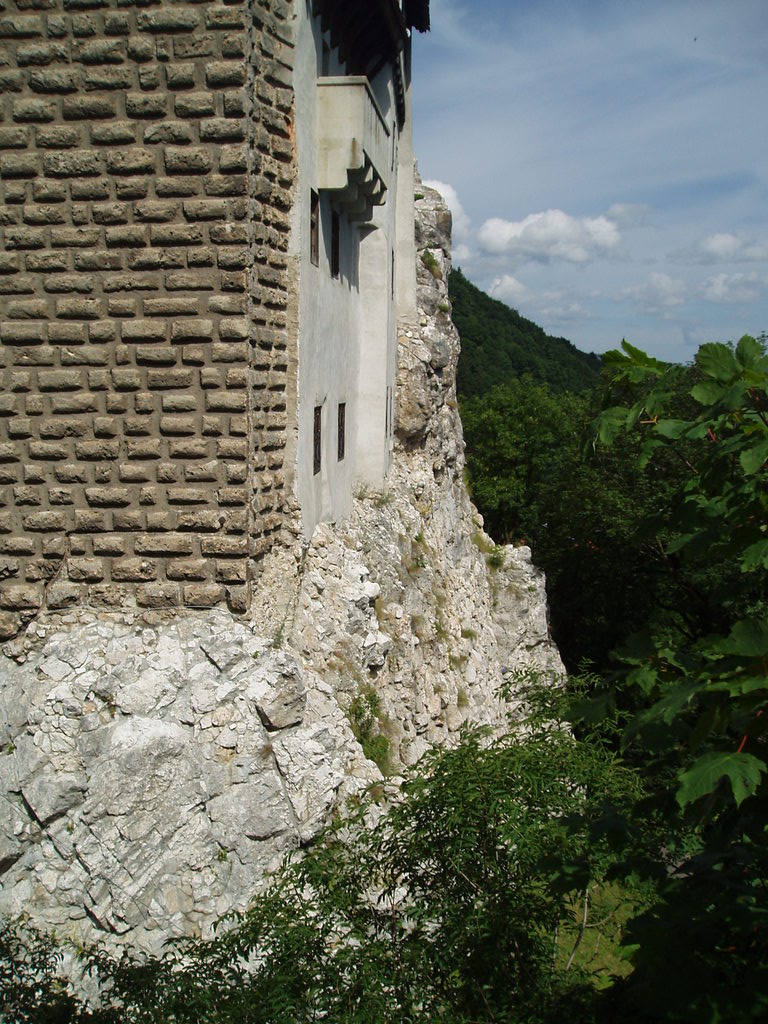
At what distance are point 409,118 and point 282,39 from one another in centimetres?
1014

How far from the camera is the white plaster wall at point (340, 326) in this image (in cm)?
783

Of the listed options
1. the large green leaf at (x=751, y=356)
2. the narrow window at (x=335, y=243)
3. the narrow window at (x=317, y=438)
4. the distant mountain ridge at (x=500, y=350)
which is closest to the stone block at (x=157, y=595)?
the narrow window at (x=317, y=438)

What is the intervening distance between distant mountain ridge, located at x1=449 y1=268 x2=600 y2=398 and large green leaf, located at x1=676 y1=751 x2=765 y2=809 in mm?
45792

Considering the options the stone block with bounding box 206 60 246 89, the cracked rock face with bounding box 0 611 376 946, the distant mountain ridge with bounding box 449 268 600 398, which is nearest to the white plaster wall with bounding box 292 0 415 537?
the stone block with bounding box 206 60 246 89

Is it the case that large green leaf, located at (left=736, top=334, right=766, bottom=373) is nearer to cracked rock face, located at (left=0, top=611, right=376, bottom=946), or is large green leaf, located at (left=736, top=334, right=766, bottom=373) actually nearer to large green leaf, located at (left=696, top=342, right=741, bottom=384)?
large green leaf, located at (left=696, top=342, right=741, bottom=384)

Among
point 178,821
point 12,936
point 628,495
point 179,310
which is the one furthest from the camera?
point 628,495

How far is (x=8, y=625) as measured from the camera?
22.0 ft

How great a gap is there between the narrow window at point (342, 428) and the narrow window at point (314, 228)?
267 cm

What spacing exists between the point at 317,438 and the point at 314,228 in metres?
2.19

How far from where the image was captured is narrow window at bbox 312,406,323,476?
9047 mm

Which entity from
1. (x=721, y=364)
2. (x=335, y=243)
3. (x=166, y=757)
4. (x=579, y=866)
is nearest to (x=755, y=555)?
(x=721, y=364)

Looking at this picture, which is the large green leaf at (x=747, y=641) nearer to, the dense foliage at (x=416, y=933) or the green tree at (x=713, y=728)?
the green tree at (x=713, y=728)

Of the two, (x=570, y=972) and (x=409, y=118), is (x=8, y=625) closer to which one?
(x=570, y=972)

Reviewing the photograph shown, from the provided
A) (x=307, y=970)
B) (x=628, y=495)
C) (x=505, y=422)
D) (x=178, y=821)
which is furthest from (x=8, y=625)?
(x=505, y=422)
